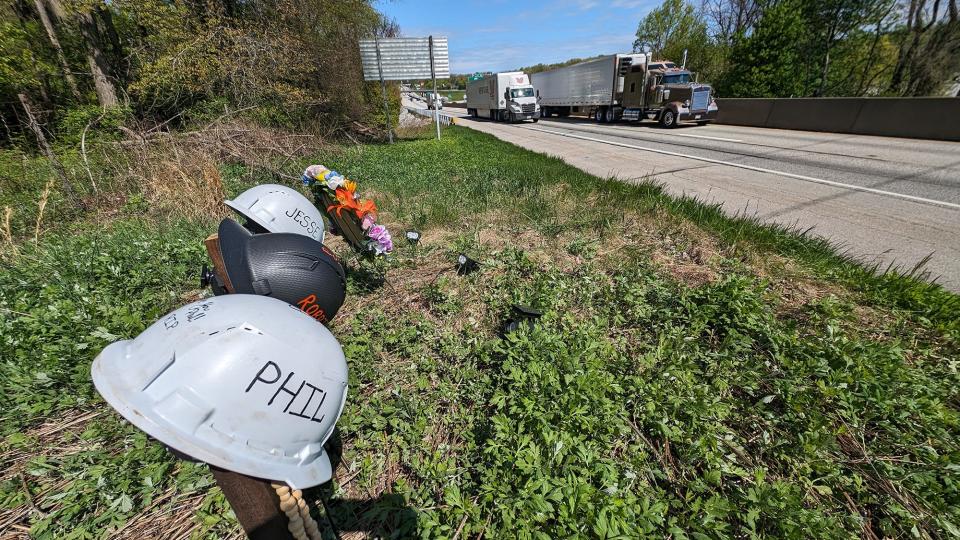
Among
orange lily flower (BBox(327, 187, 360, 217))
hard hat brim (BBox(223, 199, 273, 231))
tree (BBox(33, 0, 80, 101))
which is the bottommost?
orange lily flower (BBox(327, 187, 360, 217))

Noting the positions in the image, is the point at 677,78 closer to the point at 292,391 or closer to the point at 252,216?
the point at 252,216

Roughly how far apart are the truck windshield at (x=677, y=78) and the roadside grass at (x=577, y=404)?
18.3 metres

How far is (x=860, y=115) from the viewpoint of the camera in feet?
42.6

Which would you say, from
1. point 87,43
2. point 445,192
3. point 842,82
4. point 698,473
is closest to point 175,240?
point 445,192

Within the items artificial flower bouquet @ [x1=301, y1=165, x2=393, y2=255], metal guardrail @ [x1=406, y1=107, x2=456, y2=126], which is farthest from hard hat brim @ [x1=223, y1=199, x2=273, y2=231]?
A: metal guardrail @ [x1=406, y1=107, x2=456, y2=126]

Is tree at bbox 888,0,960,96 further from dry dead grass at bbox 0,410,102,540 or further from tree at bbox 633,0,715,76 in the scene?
dry dead grass at bbox 0,410,102,540

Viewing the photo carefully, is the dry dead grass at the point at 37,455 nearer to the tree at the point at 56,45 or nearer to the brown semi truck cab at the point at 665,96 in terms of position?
the tree at the point at 56,45

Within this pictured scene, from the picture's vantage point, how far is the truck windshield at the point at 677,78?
18.5 metres

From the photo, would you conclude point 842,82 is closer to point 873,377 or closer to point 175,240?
point 873,377

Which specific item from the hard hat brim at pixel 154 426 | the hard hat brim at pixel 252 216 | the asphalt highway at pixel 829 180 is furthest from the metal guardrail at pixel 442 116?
the hard hat brim at pixel 154 426

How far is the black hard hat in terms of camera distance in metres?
2.12

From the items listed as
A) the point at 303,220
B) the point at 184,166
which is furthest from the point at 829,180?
the point at 184,166

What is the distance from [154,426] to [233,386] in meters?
0.19

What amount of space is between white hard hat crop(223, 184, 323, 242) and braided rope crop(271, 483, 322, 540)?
223 centimetres
